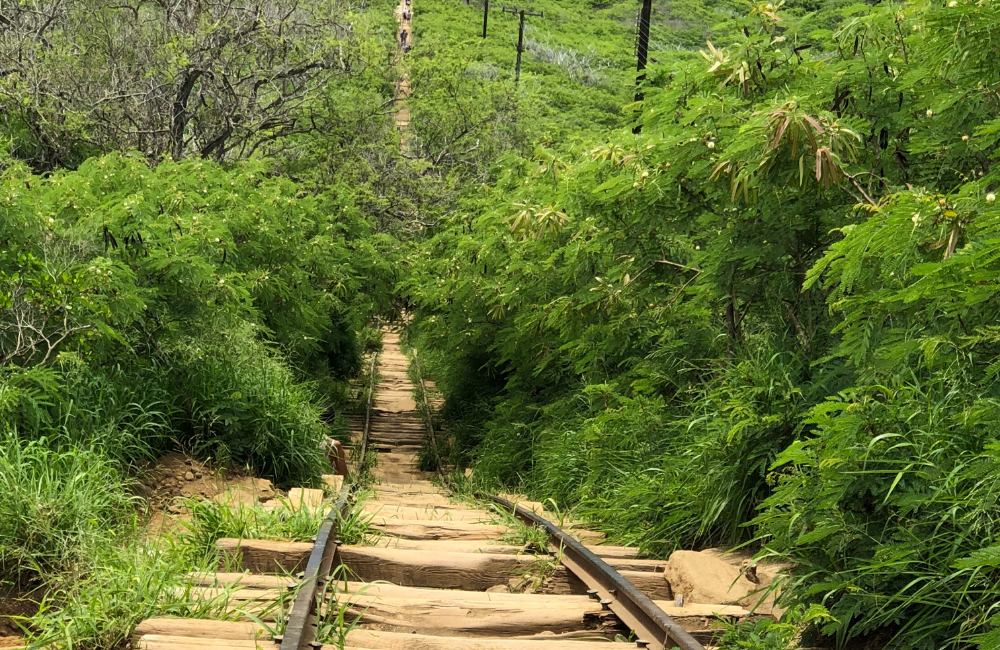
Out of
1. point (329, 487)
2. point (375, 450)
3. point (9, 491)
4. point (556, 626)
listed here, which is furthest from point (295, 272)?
point (556, 626)

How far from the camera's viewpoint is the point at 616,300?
9.19 m

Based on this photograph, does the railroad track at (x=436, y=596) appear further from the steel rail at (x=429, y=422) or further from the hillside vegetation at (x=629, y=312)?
the steel rail at (x=429, y=422)

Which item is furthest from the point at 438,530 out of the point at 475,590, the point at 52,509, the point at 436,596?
the point at 52,509

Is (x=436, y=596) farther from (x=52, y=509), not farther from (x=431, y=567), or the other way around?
(x=52, y=509)

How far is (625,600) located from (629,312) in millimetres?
4991

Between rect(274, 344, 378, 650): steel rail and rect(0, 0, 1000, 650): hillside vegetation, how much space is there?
0.68 m

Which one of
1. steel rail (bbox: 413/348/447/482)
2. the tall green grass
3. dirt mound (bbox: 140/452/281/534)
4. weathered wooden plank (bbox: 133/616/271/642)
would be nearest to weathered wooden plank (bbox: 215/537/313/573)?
the tall green grass

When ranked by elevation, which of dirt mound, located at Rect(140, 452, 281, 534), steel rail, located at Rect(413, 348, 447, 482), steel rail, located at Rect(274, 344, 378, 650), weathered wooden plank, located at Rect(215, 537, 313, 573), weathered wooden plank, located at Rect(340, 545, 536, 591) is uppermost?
steel rail, located at Rect(274, 344, 378, 650)

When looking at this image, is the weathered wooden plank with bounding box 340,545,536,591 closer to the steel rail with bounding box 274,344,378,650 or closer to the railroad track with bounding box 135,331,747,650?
the railroad track with bounding box 135,331,747,650

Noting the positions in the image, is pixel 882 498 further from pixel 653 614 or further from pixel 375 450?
pixel 375 450

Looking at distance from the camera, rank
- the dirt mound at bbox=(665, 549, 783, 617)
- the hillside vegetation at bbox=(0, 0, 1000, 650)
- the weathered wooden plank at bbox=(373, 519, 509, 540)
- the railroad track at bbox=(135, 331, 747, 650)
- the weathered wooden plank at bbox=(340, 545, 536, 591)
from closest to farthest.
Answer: the railroad track at bbox=(135, 331, 747, 650) < the hillside vegetation at bbox=(0, 0, 1000, 650) < the dirt mound at bbox=(665, 549, 783, 617) < the weathered wooden plank at bbox=(340, 545, 536, 591) < the weathered wooden plank at bbox=(373, 519, 509, 540)

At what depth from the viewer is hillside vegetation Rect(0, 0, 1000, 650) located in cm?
446

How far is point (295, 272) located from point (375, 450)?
14.1 ft

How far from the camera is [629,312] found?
32.0 ft
